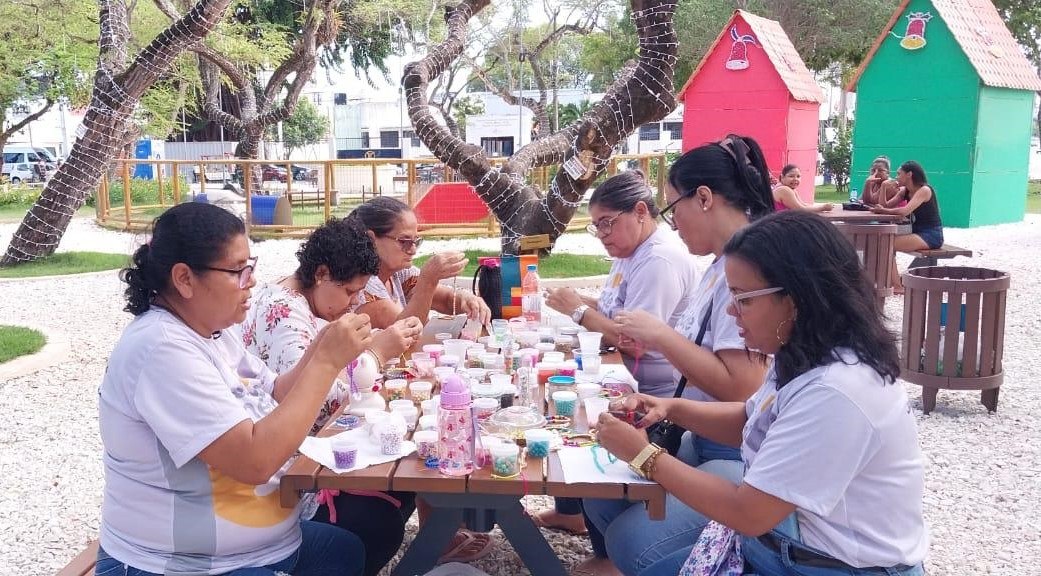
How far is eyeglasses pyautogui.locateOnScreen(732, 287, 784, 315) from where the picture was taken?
6.59ft

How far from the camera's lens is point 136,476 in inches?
83.0

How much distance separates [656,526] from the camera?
256cm

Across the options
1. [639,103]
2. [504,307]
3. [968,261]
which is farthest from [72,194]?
[968,261]

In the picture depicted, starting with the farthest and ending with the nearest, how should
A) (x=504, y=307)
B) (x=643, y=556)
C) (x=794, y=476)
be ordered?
(x=504, y=307), (x=643, y=556), (x=794, y=476)

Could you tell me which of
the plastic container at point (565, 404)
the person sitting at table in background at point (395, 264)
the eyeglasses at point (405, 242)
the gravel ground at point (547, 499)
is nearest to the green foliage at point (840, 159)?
the gravel ground at point (547, 499)

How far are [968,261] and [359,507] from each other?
10986 mm

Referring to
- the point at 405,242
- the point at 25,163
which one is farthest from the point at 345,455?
the point at 25,163

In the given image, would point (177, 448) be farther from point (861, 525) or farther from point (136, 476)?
point (861, 525)

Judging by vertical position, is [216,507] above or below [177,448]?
below

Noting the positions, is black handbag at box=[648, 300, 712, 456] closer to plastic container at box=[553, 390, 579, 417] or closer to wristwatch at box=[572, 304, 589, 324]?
plastic container at box=[553, 390, 579, 417]

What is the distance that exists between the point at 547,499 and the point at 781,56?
14.8 metres

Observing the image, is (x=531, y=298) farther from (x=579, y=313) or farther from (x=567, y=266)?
(x=567, y=266)

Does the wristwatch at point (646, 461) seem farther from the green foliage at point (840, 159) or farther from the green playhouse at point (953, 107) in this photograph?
the green foliage at point (840, 159)

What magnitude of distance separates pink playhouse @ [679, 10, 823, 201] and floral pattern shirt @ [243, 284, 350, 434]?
14649 mm
